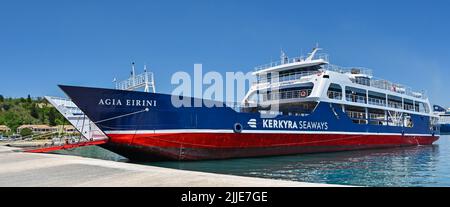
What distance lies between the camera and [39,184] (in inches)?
292

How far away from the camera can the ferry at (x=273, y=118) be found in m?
15.4

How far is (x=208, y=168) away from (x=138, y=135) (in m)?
3.41

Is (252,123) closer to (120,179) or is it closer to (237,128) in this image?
(237,128)

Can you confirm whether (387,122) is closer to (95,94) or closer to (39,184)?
(95,94)

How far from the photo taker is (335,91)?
25.1m

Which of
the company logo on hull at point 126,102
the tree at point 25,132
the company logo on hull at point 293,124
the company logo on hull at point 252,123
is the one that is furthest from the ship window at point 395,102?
the tree at point 25,132

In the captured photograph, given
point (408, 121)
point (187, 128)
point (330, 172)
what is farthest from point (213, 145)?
point (408, 121)

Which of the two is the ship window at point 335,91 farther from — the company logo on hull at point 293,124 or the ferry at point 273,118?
the company logo on hull at point 293,124

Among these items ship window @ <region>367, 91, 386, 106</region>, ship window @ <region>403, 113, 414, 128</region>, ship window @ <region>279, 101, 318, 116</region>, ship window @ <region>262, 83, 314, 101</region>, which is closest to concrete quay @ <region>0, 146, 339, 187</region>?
ship window @ <region>279, 101, 318, 116</region>

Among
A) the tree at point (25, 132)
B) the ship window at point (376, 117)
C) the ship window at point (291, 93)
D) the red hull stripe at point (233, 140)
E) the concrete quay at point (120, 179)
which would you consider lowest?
the tree at point (25, 132)

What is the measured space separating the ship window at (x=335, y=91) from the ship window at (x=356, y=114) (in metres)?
1.47

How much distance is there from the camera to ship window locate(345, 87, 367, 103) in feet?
86.0

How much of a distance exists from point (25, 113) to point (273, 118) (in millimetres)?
99530
